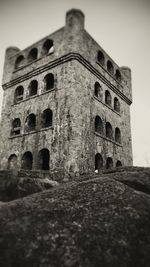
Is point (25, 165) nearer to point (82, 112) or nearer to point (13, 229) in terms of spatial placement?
point (82, 112)

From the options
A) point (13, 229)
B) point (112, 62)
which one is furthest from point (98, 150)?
point (13, 229)

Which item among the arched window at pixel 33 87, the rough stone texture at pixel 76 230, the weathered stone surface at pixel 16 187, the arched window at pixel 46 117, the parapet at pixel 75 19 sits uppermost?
the parapet at pixel 75 19

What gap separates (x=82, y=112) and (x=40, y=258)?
1102 centimetres

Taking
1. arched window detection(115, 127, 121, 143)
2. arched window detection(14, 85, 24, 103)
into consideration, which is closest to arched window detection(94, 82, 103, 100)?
arched window detection(115, 127, 121, 143)

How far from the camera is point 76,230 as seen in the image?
1.93 metres

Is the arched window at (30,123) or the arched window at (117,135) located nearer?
the arched window at (30,123)

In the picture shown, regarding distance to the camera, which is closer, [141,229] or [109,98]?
[141,229]

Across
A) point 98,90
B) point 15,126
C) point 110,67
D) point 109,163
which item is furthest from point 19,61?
point 109,163

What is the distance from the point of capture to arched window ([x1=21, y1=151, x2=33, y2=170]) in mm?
13529

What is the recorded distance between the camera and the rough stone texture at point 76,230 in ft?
5.50

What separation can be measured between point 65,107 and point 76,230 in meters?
10.6

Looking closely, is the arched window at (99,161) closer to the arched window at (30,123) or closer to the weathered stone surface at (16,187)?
the arched window at (30,123)

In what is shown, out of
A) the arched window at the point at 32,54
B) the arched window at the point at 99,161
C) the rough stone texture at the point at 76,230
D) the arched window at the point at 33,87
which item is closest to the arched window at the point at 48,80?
the arched window at the point at 33,87

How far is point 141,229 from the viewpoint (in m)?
2.04
